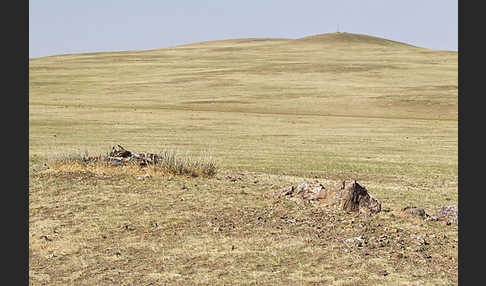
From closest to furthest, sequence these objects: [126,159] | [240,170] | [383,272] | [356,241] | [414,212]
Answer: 1. [383,272]
2. [356,241]
3. [414,212]
4. [126,159]
5. [240,170]

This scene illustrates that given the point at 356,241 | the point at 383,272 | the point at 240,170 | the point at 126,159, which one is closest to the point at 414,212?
the point at 356,241

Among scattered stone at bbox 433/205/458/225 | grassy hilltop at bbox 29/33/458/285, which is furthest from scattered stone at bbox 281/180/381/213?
scattered stone at bbox 433/205/458/225

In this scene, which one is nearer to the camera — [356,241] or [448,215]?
[356,241]

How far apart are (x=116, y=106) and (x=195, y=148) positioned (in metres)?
29.0

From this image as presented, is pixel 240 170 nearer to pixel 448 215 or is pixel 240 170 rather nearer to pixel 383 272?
pixel 448 215

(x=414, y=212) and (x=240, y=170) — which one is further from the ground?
(x=240, y=170)

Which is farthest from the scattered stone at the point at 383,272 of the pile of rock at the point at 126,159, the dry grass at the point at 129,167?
the pile of rock at the point at 126,159

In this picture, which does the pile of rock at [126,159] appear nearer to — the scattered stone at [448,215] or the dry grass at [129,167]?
the dry grass at [129,167]

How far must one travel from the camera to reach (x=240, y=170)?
20.6m

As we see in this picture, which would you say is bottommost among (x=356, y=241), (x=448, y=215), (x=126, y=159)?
(x=356, y=241)

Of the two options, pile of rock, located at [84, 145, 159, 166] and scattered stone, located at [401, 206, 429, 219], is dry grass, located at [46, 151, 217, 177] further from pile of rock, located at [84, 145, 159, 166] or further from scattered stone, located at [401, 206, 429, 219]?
scattered stone, located at [401, 206, 429, 219]

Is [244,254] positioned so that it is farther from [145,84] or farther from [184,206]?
[145,84]

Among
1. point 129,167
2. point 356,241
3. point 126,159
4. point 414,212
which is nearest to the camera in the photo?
point 356,241

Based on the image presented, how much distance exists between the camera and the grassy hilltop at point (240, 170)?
31.5 feet
